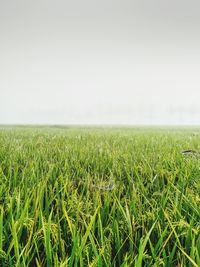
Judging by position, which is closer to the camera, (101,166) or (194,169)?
(194,169)

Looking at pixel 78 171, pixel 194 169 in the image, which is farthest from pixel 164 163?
pixel 78 171

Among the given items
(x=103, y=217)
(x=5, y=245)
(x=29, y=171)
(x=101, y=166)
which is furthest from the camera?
(x=101, y=166)

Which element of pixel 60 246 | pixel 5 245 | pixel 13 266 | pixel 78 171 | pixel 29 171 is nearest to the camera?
pixel 13 266

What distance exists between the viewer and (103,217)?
1.53m

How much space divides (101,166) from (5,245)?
177 cm

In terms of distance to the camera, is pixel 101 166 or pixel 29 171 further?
pixel 101 166

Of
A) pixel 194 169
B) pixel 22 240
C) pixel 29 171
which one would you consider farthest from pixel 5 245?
pixel 194 169

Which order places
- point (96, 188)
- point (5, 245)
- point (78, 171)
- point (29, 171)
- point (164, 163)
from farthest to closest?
point (164, 163), point (78, 171), point (29, 171), point (96, 188), point (5, 245)

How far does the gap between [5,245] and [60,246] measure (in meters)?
0.29

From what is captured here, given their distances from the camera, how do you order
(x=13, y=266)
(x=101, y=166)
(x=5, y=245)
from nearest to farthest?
(x=13, y=266)
(x=5, y=245)
(x=101, y=166)

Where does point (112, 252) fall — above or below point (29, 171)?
below

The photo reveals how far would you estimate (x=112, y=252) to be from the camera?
1.25 metres

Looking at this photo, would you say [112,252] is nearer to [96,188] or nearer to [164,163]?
[96,188]

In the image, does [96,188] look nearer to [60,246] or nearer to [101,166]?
[101,166]
